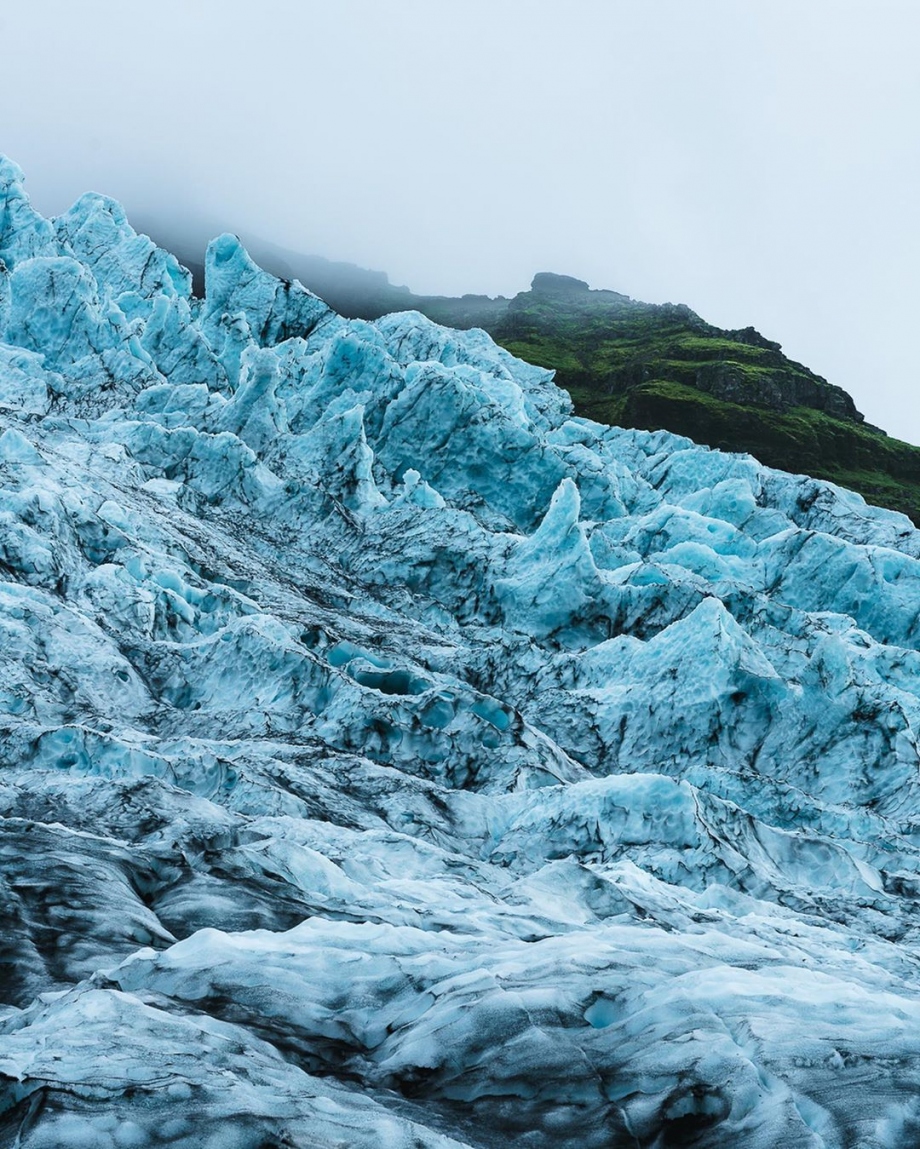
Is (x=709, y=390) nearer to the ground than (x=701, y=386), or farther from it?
nearer to the ground

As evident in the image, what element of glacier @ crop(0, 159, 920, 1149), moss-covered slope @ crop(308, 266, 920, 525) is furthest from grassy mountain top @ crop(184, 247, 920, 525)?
glacier @ crop(0, 159, 920, 1149)

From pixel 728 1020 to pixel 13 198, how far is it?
4925cm

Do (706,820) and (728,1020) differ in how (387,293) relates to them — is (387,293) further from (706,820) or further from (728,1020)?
(728,1020)

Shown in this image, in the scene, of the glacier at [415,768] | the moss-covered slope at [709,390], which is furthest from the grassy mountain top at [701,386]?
the glacier at [415,768]

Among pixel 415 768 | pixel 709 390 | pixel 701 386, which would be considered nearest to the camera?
pixel 415 768

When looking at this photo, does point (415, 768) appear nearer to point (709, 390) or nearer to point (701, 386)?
point (709, 390)

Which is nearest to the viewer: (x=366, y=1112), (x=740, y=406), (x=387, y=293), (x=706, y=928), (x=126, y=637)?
(x=366, y=1112)

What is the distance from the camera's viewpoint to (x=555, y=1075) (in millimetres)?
5691

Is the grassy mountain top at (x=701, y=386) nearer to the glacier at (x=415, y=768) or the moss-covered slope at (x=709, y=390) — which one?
the moss-covered slope at (x=709, y=390)

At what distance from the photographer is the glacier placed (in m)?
5.51

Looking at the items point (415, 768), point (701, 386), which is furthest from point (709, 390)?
point (415, 768)

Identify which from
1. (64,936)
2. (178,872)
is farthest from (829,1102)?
(178,872)

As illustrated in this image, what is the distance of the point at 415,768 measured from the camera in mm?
17094

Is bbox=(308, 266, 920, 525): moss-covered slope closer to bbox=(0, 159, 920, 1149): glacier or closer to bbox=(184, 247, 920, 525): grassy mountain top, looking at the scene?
bbox=(184, 247, 920, 525): grassy mountain top
